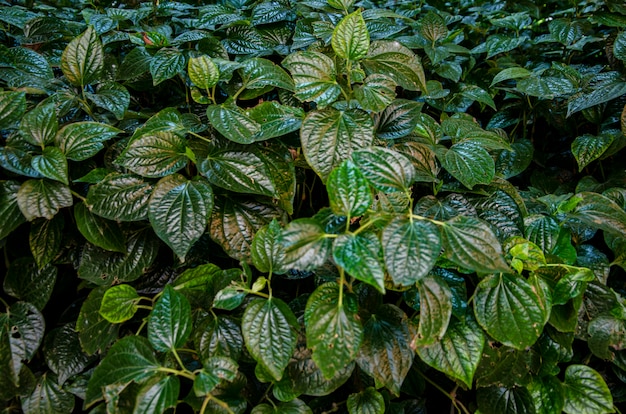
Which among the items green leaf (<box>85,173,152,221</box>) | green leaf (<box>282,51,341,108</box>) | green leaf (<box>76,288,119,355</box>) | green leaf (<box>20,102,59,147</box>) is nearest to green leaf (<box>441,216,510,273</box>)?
green leaf (<box>282,51,341,108</box>)

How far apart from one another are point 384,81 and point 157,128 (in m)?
0.46

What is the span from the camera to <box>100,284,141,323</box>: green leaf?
84 cm

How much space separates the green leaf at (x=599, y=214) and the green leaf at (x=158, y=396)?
826 millimetres

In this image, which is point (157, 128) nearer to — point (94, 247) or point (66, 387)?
point (94, 247)

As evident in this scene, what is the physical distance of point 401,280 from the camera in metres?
0.66

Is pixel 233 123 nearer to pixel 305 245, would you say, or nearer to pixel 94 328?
pixel 305 245

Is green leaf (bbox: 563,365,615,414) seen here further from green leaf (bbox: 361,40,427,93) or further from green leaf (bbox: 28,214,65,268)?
green leaf (bbox: 28,214,65,268)

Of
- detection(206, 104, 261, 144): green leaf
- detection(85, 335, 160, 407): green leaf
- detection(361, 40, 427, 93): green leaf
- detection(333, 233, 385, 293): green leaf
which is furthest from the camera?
detection(361, 40, 427, 93): green leaf

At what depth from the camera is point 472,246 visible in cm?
73

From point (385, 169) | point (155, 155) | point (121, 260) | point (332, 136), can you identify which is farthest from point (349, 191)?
point (121, 260)

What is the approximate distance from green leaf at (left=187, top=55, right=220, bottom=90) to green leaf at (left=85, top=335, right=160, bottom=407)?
1.68 ft

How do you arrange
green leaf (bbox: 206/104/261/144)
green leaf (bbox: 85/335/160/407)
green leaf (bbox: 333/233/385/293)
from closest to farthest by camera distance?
green leaf (bbox: 333/233/385/293) < green leaf (bbox: 85/335/160/407) < green leaf (bbox: 206/104/261/144)

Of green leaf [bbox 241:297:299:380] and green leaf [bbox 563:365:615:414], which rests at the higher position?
green leaf [bbox 241:297:299:380]

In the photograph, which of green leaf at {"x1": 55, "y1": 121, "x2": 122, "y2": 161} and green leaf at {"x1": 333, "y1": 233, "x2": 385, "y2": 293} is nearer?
green leaf at {"x1": 333, "y1": 233, "x2": 385, "y2": 293}
